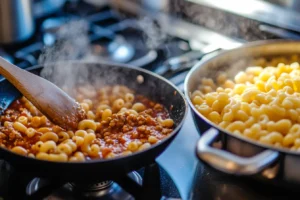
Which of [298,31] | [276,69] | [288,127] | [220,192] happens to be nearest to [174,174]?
[220,192]

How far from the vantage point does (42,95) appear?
954mm

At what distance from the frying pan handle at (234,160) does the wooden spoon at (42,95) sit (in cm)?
34

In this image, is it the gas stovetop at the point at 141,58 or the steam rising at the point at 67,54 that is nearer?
the gas stovetop at the point at 141,58

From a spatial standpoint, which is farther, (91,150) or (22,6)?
(22,6)

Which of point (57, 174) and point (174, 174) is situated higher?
point (57, 174)

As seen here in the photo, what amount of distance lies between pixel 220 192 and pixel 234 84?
0.35m

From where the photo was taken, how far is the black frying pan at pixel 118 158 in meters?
0.76

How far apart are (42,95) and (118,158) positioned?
0.28 m

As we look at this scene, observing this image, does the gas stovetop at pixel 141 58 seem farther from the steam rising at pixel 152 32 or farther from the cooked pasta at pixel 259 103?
the cooked pasta at pixel 259 103

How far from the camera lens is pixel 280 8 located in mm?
1497

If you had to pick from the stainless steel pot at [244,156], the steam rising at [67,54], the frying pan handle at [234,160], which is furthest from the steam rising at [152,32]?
the frying pan handle at [234,160]

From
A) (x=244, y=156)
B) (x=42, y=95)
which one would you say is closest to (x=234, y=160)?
(x=244, y=156)

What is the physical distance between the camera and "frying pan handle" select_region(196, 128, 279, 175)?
27.5 inches

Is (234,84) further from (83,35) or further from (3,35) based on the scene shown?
(3,35)
